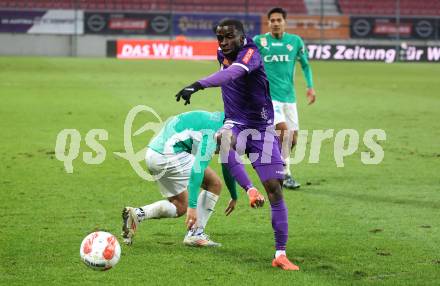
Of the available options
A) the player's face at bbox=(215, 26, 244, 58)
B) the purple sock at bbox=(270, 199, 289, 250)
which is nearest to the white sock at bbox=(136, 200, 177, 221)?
the purple sock at bbox=(270, 199, 289, 250)

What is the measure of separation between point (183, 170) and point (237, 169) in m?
0.83

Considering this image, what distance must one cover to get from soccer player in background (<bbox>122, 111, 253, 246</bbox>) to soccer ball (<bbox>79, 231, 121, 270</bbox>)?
1.13 meters

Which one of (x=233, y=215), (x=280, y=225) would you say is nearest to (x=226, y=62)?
(x=280, y=225)

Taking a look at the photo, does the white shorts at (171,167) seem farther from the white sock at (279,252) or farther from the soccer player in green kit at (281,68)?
the soccer player in green kit at (281,68)

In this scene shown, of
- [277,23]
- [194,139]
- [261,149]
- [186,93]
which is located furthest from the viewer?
[277,23]

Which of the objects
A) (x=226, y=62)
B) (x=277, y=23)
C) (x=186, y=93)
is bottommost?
(x=186, y=93)

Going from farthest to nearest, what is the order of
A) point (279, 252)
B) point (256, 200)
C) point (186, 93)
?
point (279, 252) < point (256, 200) < point (186, 93)

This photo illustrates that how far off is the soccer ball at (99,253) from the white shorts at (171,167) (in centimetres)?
140

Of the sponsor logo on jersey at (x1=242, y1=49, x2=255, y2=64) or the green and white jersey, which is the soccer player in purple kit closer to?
the sponsor logo on jersey at (x1=242, y1=49, x2=255, y2=64)

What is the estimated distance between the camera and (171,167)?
8344 millimetres

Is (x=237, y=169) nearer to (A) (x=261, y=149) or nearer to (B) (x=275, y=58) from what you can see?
→ (A) (x=261, y=149)

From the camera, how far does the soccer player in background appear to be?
26.8 ft

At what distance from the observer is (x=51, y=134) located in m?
17.3

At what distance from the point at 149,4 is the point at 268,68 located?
41.8 meters
